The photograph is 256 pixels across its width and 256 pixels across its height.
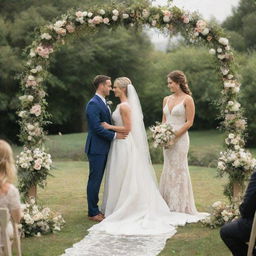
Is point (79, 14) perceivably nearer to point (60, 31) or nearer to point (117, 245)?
point (60, 31)

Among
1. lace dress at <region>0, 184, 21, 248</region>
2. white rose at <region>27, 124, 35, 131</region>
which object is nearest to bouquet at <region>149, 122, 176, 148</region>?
white rose at <region>27, 124, 35, 131</region>

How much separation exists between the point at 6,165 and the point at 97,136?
11.8 feet

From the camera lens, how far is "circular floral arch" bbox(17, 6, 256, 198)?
8.09 metres

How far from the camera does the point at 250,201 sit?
518 cm

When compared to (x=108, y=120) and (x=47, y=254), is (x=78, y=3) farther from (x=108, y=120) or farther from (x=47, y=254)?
(x=47, y=254)

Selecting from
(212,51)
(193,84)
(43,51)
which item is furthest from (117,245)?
(193,84)

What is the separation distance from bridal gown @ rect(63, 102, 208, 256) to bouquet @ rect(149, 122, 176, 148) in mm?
372

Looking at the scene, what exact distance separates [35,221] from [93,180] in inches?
51.4

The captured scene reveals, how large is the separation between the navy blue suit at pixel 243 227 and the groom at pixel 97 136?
3399mm

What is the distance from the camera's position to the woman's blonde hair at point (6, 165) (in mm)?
4930

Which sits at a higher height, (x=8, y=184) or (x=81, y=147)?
(x=8, y=184)

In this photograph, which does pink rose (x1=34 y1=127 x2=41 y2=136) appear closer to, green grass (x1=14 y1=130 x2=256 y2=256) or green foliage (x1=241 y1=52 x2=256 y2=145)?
green grass (x1=14 y1=130 x2=256 y2=256)

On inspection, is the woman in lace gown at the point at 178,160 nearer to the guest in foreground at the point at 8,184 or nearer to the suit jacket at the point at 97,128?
the suit jacket at the point at 97,128

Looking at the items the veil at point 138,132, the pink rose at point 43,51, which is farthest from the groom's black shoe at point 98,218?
the pink rose at point 43,51
